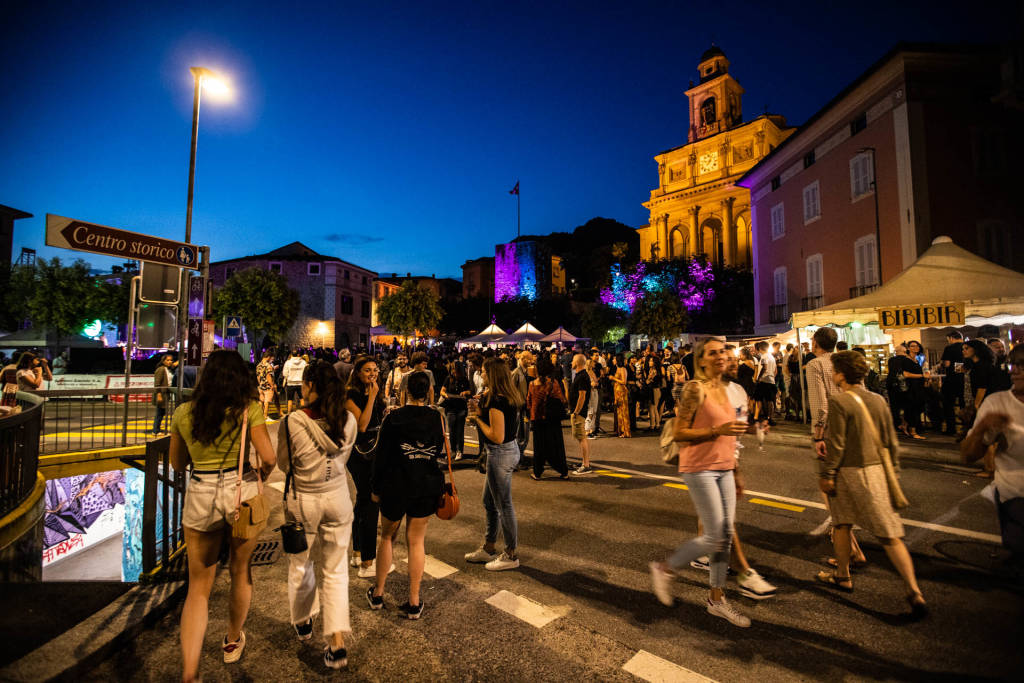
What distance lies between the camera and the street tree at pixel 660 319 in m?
36.1

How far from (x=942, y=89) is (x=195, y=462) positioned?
2462 centimetres

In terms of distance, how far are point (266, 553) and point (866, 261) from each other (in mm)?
23564

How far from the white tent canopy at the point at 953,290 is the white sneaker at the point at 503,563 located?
424 inches

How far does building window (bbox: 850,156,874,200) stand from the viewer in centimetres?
1992

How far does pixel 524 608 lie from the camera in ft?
12.0

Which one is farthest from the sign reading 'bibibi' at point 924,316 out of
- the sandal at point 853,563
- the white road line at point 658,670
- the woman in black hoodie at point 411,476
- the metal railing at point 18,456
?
the metal railing at point 18,456

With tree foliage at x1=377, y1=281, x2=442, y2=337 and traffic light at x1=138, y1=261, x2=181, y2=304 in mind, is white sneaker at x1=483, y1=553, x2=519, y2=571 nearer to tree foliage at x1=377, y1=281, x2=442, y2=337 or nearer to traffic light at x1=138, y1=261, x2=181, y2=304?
traffic light at x1=138, y1=261, x2=181, y2=304

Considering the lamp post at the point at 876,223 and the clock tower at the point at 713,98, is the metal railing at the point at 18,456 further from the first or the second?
the clock tower at the point at 713,98

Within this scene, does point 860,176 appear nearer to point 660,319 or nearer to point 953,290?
point 953,290

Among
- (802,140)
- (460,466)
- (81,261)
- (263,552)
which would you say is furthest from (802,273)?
(81,261)

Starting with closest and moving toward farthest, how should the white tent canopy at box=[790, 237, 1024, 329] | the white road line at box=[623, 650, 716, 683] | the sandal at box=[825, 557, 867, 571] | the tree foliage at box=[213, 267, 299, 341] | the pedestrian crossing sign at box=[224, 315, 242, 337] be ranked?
the white road line at box=[623, 650, 716, 683]
the sandal at box=[825, 557, 867, 571]
the white tent canopy at box=[790, 237, 1024, 329]
the pedestrian crossing sign at box=[224, 315, 242, 337]
the tree foliage at box=[213, 267, 299, 341]

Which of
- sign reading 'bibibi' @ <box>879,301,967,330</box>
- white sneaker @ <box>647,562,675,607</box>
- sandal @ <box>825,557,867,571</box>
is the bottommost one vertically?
sandal @ <box>825,557,867,571</box>

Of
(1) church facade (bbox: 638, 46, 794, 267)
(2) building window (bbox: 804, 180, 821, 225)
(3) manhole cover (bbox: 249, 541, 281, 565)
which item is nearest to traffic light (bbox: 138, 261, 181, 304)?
(3) manhole cover (bbox: 249, 541, 281, 565)

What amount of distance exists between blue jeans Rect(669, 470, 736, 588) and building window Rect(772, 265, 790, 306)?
87.3 feet
